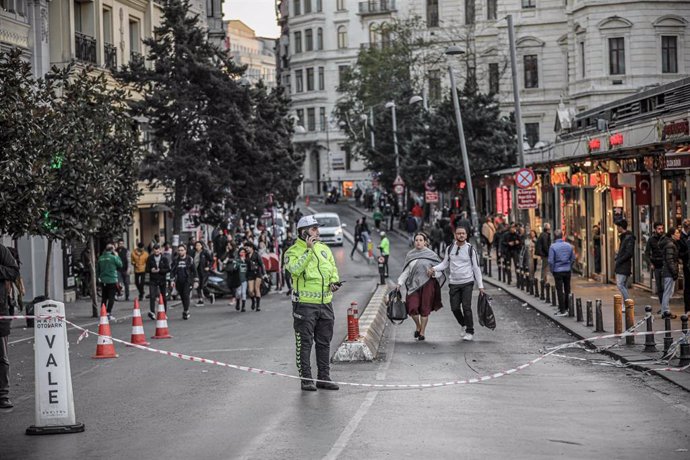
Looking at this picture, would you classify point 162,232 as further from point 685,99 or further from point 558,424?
point 558,424

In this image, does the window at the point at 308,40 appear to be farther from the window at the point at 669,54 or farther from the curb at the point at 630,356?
the curb at the point at 630,356

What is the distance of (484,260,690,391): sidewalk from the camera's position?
627 inches

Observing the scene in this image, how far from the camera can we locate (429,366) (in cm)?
1644

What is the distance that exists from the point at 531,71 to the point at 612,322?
54078mm

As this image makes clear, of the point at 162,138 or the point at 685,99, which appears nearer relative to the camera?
the point at 685,99

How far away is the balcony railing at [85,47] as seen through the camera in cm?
3838

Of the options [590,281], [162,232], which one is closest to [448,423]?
[590,281]

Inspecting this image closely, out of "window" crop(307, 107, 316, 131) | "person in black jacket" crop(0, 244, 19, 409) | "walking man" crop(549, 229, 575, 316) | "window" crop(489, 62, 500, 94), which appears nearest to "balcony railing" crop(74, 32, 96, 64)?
"walking man" crop(549, 229, 575, 316)

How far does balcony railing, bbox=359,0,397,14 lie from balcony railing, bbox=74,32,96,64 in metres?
84.1

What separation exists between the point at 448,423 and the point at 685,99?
59.0 ft

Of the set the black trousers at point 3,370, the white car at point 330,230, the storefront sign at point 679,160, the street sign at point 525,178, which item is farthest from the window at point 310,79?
the black trousers at point 3,370

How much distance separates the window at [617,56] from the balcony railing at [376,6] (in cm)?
6254

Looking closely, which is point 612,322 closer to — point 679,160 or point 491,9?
point 679,160

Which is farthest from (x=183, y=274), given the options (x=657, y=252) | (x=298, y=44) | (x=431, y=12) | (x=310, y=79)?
(x=298, y=44)
